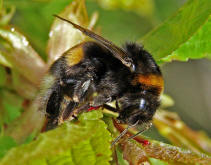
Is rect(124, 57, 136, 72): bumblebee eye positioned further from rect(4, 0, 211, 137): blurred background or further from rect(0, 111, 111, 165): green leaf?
rect(4, 0, 211, 137): blurred background

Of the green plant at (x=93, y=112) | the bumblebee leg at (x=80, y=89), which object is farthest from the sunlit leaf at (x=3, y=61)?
the bumblebee leg at (x=80, y=89)

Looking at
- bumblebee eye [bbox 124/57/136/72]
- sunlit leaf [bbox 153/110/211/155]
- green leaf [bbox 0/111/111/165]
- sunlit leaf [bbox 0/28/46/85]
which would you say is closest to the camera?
green leaf [bbox 0/111/111/165]

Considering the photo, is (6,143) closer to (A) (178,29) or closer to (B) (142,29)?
(A) (178,29)

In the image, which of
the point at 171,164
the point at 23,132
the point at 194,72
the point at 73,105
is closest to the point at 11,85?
the point at 23,132

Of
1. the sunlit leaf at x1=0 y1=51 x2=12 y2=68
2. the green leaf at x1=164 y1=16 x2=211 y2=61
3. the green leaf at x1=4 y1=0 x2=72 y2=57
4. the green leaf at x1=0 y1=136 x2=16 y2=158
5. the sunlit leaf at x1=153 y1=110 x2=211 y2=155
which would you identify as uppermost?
the green leaf at x1=4 y1=0 x2=72 y2=57

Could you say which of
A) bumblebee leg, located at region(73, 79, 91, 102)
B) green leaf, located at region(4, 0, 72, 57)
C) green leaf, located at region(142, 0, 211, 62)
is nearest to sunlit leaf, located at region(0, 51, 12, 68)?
bumblebee leg, located at region(73, 79, 91, 102)

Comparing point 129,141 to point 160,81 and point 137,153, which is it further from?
point 160,81

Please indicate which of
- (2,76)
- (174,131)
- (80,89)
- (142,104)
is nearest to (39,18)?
(2,76)
